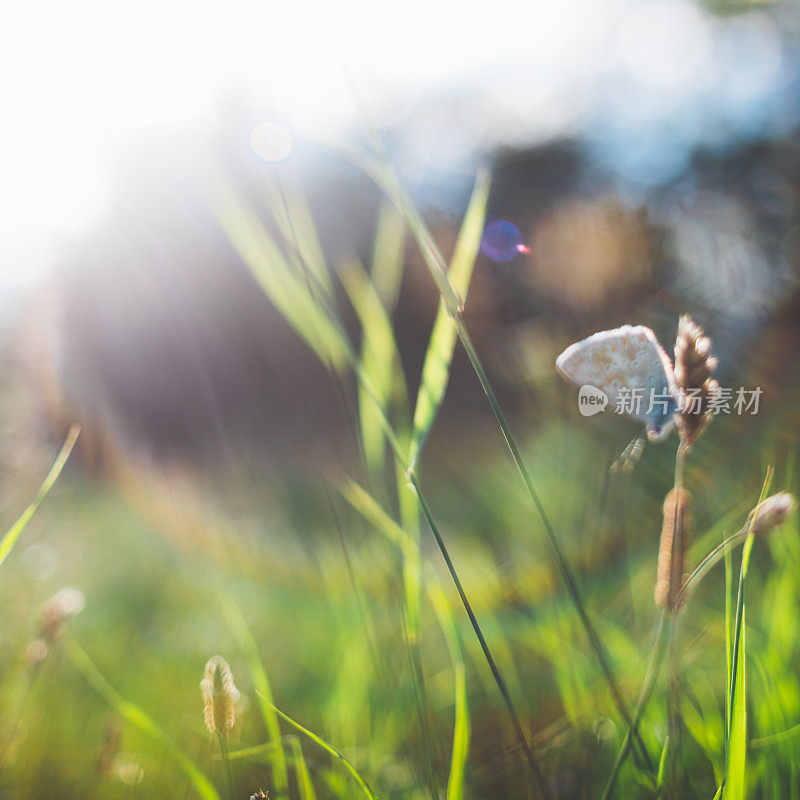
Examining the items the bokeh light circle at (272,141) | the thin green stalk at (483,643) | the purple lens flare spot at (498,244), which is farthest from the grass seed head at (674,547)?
the bokeh light circle at (272,141)

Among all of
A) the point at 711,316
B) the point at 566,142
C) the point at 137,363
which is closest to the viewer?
the point at 711,316

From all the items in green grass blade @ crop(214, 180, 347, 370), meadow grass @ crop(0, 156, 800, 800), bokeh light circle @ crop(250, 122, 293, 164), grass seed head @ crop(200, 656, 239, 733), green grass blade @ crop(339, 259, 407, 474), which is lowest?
meadow grass @ crop(0, 156, 800, 800)

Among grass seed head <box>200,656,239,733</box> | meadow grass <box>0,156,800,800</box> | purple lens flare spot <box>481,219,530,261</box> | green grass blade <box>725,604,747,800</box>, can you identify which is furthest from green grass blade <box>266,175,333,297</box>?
green grass blade <box>725,604,747,800</box>

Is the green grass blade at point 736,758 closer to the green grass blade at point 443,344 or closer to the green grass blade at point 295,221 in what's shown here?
the green grass blade at point 443,344

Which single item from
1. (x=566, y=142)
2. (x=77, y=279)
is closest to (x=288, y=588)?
(x=77, y=279)

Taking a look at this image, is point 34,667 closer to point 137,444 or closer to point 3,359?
point 3,359

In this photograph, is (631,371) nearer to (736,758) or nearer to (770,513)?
(770,513)

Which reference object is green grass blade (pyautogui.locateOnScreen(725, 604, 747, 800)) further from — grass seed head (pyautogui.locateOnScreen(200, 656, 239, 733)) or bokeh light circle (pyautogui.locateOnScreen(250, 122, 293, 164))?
bokeh light circle (pyautogui.locateOnScreen(250, 122, 293, 164))
